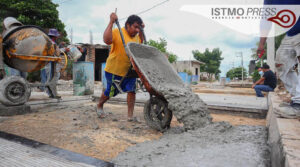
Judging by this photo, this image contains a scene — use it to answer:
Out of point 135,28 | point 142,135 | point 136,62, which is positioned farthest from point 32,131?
point 135,28

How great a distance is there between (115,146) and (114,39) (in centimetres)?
159

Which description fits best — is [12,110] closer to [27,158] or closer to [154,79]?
[27,158]

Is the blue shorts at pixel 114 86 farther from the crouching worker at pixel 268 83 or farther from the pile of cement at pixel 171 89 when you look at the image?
the crouching worker at pixel 268 83

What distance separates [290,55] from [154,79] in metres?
1.77

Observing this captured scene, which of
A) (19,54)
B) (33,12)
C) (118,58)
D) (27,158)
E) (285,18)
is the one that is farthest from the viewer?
(33,12)

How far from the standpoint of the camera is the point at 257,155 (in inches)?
48.7

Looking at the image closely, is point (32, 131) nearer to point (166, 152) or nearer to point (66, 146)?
point (66, 146)

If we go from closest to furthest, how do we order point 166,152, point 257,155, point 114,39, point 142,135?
1. point 257,155
2. point 166,152
3. point 142,135
4. point 114,39

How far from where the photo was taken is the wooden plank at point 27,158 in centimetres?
140

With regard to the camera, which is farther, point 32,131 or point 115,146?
point 32,131

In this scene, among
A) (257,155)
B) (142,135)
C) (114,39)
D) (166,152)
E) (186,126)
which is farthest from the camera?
(114,39)

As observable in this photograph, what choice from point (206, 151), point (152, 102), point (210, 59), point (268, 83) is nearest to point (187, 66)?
point (210, 59)

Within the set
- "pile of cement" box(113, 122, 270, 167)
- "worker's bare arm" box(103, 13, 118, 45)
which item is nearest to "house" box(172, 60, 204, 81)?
"worker's bare arm" box(103, 13, 118, 45)

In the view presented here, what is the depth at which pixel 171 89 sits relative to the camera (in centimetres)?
221
